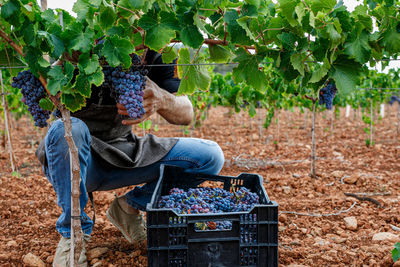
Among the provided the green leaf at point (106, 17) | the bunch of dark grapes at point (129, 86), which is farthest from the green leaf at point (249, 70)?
the green leaf at point (106, 17)

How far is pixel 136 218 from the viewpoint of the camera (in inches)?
102

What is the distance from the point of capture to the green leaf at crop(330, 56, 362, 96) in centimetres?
165

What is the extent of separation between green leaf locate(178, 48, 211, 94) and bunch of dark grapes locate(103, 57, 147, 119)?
30cm

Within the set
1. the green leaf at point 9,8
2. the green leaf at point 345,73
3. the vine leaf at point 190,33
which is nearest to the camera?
the green leaf at point 9,8

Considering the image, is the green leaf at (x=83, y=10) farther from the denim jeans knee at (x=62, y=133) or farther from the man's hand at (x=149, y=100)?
the denim jeans knee at (x=62, y=133)

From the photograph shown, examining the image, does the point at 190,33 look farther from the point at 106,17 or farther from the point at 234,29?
the point at 106,17

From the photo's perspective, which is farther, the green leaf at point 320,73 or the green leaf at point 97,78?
the green leaf at point 320,73

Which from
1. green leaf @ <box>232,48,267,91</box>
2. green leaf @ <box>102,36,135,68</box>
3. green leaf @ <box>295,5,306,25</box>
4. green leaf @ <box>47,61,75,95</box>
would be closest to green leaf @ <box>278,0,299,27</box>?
green leaf @ <box>295,5,306,25</box>

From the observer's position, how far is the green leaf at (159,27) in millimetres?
1538

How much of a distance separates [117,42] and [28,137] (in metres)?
8.49

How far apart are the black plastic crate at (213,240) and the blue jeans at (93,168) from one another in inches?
24.1

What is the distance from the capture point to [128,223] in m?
2.56

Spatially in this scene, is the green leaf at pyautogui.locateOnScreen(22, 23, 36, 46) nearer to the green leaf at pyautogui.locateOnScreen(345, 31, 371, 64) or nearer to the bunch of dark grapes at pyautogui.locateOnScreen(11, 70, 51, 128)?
the bunch of dark grapes at pyautogui.locateOnScreen(11, 70, 51, 128)

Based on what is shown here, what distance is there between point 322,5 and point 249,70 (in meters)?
0.43
